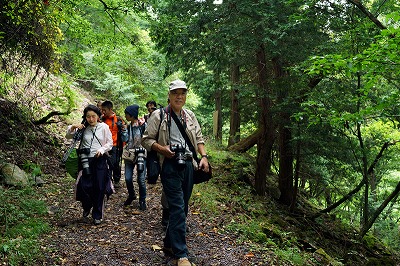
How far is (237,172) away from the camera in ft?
40.0

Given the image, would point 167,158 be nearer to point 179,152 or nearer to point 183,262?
point 179,152

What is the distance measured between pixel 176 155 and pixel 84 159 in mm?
2112

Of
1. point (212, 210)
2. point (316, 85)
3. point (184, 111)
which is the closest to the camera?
point (184, 111)

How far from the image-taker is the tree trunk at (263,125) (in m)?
10.2

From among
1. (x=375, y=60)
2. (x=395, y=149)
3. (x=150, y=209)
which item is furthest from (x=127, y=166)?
(x=395, y=149)

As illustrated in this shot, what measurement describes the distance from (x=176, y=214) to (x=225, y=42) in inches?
235

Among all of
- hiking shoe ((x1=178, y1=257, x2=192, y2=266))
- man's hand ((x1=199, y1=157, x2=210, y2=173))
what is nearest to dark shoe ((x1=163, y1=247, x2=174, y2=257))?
hiking shoe ((x1=178, y1=257, x2=192, y2=266))

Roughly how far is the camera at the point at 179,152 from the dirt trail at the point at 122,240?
143cm

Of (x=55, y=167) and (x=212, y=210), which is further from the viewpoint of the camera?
(x=55, y=167)

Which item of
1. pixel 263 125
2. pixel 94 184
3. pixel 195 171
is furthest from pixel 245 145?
pixel 195 171

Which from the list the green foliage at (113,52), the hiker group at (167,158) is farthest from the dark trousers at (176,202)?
the green foliage at (113,52)

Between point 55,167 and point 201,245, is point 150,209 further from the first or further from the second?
point 55,167

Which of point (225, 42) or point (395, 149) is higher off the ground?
point (225, 42)

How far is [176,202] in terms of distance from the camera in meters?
4.35
